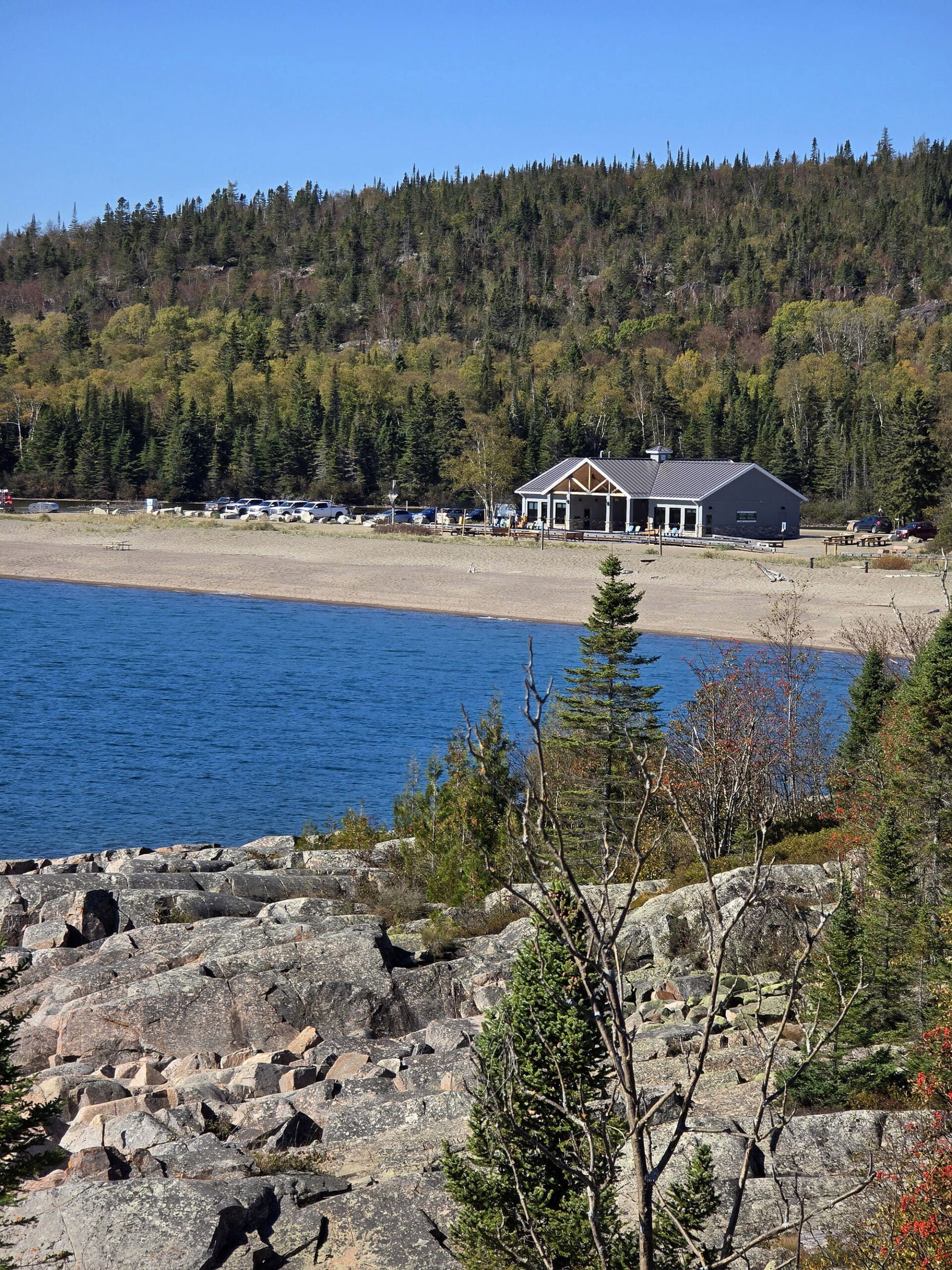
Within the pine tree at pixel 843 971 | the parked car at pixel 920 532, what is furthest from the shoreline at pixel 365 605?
the pine tree at pixel 843 971

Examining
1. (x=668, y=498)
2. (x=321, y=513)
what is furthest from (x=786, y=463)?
(x=321, y=513)

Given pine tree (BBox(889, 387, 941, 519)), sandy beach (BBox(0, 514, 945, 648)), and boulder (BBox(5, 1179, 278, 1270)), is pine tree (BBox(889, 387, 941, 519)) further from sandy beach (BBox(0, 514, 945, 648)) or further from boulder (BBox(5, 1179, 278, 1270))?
boulder (BBox(5, 1179, 278, 1270))

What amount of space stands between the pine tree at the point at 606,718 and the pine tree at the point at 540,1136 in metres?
12.3

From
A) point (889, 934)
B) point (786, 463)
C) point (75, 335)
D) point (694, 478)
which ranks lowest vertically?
point (889, 934)

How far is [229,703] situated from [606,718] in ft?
68.7

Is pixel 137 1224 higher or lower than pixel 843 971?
lower

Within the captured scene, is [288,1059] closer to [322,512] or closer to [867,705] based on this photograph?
[867,705]

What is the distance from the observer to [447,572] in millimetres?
61250

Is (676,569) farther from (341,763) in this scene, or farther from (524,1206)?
(524,1206)

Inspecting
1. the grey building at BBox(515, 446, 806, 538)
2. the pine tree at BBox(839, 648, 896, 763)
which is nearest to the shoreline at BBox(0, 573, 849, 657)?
the pine tree at BBox(839, 648, 896, 763)

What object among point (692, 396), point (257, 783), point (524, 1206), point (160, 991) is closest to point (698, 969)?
point (160, 991)

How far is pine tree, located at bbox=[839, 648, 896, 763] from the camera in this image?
2186 centimetres

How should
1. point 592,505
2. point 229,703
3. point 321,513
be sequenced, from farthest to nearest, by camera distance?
point 321,513
point 592,505
point 229,703

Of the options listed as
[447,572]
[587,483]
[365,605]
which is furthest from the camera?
[587,483]
